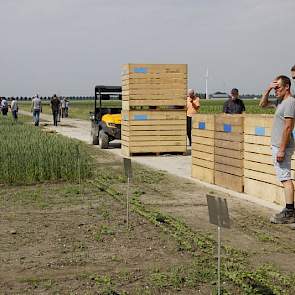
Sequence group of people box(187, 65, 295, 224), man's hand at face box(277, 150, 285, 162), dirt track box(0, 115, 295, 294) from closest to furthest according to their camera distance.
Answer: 1. dirt track box(0, 115, 295, 294)
2. group of people box(187, 65, 295, 224)
3. man's hand at face box(277, 150, 285, 162)

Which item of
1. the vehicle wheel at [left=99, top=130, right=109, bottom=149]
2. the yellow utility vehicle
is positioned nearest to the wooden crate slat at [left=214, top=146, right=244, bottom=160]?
the yellow utility vehicle

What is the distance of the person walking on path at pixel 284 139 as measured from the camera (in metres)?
7.19

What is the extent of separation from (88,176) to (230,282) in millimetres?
6614

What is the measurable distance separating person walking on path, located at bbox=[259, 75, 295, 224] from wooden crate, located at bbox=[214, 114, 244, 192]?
6.84 ft

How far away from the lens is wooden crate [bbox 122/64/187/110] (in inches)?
611

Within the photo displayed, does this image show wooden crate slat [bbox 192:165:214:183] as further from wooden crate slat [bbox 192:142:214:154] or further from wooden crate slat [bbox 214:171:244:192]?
wooden crate slat [bbox 192:142:214:154]

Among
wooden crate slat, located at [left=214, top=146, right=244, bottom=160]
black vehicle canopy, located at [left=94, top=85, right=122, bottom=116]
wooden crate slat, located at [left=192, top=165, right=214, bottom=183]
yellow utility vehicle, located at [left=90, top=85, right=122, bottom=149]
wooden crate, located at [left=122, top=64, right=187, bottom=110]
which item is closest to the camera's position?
wooden crate slat, located at [left=214, top=146, right=244, bottom=160]

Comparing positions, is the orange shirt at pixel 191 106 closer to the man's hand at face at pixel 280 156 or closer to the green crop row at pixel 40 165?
the green crop row at pixel 40 165

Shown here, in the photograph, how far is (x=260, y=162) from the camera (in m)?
8.98

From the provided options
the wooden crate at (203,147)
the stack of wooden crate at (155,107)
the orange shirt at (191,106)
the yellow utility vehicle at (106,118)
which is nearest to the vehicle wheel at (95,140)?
the yellow utility vehicle at (106,118)

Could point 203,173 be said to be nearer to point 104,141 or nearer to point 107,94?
point 104,141

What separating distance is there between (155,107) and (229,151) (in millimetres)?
6105

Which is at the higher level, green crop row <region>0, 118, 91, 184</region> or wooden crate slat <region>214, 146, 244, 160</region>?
wooden crate slat <region>214, 146, 244, 160</region>

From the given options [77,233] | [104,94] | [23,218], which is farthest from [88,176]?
[104,94]
